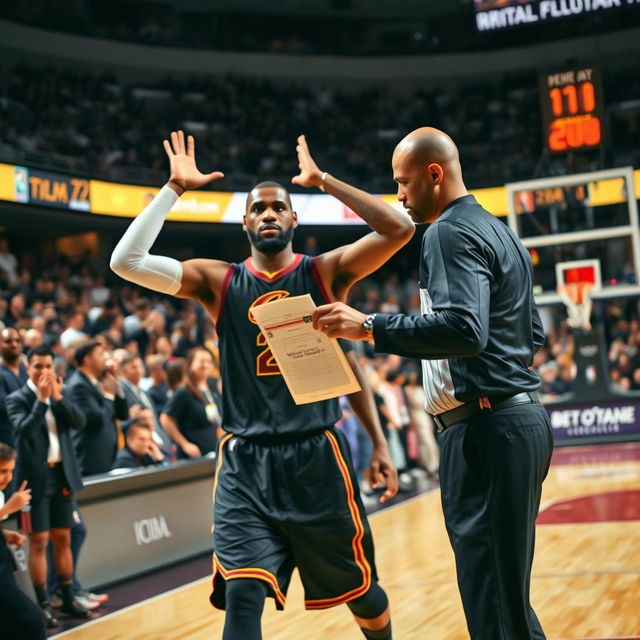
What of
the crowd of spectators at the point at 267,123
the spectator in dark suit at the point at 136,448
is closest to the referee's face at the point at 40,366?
Result: the spectator in dark suit at the point at 136,448

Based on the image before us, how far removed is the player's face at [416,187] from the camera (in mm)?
2992

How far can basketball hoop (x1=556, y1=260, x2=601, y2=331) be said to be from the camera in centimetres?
1365

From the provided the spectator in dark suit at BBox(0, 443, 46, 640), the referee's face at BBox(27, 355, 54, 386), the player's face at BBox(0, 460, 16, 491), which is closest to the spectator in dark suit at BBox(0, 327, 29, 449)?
the referee's face at BBox(27, 355, 54, 386)

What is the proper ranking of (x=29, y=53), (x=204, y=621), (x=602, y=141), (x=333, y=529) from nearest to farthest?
(x=333, y=529), (x=204, y=621), (x=602, y=141), (x=29, y=53)

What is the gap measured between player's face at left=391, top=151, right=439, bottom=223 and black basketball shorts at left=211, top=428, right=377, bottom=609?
1.18m

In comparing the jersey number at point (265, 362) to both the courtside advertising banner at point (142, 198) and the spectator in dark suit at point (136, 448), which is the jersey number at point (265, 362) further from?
the courtside advertising banner at point (142, 198)

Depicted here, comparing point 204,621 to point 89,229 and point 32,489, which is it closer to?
point 32,489

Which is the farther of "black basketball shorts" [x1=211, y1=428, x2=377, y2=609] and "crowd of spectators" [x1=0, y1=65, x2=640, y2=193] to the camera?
"crowd of spectators" [x1=0, y1=65, x2=640, y2=193]

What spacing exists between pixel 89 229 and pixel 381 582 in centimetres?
1530

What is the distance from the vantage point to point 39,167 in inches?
626

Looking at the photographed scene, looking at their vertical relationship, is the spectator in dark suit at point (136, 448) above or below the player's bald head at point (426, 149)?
below

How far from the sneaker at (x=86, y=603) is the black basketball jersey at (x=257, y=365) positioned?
303 centimetres

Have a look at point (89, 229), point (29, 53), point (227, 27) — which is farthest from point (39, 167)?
point (227, 27)

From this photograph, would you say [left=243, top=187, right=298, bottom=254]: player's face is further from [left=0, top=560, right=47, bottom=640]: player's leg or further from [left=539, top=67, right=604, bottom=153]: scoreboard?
[left=539, top=67, right=604, bottom=153]: scoreboard
